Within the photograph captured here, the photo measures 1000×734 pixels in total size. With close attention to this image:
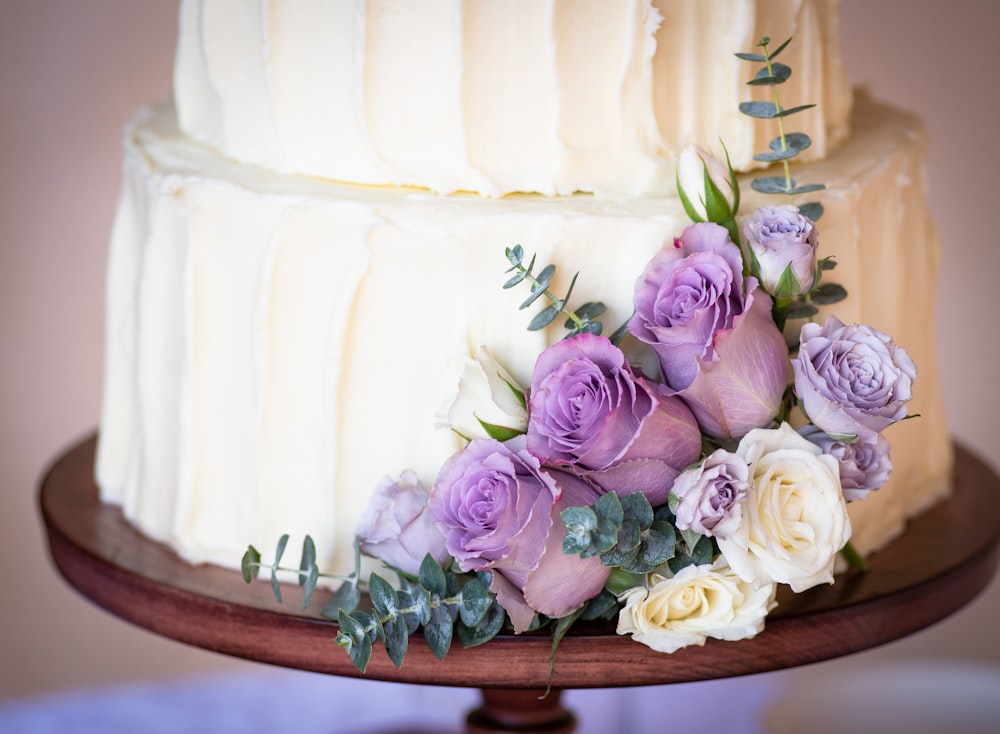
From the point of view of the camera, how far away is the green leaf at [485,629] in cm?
103

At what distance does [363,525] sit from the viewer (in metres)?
1.09

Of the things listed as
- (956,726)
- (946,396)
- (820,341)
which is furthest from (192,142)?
(946,396)

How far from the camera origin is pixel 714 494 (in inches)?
37.4

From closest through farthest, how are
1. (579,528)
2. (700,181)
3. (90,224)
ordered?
(579,528) → (700,181) → (90,224)

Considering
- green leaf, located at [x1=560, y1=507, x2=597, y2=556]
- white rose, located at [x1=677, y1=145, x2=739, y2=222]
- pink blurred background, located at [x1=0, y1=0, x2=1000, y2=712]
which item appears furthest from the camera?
pink blurred background, located at [x1=0, y1=0, x2=1000, y2=712]

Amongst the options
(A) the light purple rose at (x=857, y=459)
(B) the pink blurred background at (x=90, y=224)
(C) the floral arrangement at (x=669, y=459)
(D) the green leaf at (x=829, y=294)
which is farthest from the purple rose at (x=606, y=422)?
(B) the pink blurred background at (x=90, y=224)

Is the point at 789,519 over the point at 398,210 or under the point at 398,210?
under

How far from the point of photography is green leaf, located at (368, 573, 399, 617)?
3.37ft

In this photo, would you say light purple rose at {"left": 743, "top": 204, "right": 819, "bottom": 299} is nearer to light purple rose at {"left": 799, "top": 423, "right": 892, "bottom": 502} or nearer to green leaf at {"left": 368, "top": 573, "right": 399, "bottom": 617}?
light purple rose at {"left": 799, "top": 423, "right": 892, "bottom": 502}

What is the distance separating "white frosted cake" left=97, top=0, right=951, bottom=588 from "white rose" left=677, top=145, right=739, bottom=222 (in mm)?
26

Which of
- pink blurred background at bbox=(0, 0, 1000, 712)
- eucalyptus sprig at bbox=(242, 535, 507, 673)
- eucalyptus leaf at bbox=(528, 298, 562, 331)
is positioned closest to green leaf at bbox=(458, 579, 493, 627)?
eucalyptus sprig at bbox=(242, 535, 507, 673)

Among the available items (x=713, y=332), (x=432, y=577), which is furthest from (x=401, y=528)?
(x=713, y=332)

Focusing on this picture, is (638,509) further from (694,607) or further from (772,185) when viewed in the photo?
(772,185)

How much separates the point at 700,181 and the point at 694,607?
1.14ft
